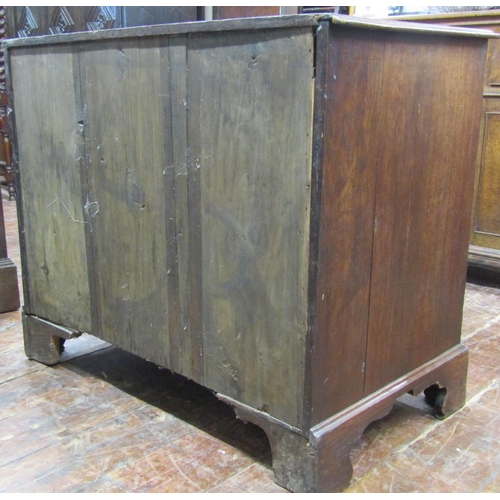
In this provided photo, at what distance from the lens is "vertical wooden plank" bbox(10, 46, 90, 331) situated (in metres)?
1.82

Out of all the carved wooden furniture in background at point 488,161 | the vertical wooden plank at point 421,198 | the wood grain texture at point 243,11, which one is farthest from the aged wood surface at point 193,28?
the wood grain texture at point 243,11

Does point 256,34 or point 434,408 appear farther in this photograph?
point 434,408

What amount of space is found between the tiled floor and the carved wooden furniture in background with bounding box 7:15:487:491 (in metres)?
0.11

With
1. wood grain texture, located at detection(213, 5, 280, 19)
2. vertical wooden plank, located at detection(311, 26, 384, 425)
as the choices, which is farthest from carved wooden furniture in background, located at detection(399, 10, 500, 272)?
wood grain texture, located at detection(213, 5, 280, 19)

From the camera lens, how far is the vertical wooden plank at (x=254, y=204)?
1.28 metres

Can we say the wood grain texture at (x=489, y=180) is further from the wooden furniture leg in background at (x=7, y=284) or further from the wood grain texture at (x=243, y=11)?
the wood grain texture at (x=243, y=11)

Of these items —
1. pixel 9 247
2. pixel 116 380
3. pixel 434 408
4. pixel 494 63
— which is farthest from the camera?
pixel 9 247

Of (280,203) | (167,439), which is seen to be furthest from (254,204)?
(167,439)
